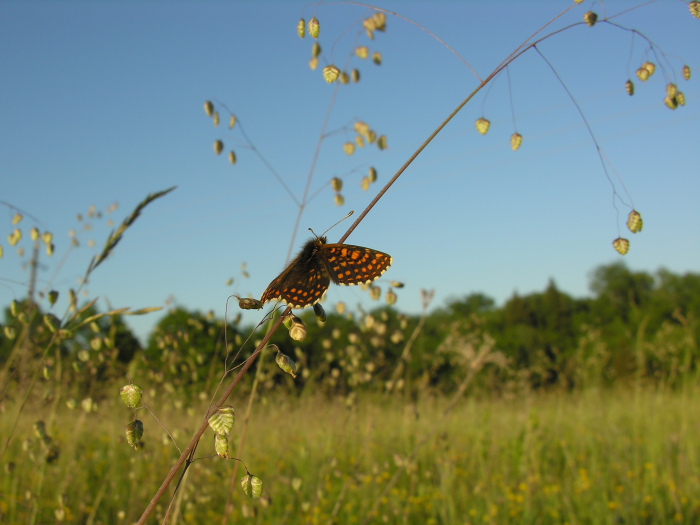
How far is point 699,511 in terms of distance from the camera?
3.42 m

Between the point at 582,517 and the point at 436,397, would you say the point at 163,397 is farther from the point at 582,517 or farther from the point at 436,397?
the point at 436,397

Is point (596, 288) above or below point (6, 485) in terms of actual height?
above

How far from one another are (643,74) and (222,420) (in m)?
1.43

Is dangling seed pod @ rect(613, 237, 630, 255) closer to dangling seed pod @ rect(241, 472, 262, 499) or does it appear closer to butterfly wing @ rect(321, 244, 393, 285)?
butterfly wing @ rect(321, 244, 393, 285)

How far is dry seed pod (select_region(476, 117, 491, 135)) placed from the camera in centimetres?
147

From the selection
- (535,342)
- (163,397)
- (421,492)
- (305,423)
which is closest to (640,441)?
(421,492)

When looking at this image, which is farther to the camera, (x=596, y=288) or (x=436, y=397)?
(x=596, y=288)

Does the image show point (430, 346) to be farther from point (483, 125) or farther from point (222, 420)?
point (222, 420)

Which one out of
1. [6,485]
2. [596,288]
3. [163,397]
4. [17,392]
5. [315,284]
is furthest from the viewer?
[596,288]

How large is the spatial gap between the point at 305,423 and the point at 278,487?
68cm

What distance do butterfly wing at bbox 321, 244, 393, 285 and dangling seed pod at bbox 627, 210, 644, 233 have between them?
633 mm

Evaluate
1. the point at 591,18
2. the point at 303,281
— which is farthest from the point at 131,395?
the point at 591,18

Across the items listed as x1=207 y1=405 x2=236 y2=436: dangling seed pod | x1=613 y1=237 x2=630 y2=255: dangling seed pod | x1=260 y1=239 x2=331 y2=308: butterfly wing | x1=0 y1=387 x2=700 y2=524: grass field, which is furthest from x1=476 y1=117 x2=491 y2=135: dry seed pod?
x1=0 y1=387 x2=700 y2=524: grass field

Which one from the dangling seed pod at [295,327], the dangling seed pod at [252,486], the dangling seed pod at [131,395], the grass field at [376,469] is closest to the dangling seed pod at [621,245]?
the dangling seed pod at [295,327]
